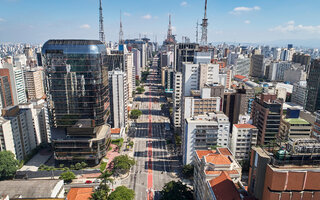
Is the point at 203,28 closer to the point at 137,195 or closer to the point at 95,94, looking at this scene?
the point at 95,94

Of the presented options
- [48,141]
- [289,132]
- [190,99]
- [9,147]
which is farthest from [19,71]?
[289,132]

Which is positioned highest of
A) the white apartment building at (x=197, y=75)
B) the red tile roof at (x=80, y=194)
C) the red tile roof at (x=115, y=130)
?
the white apartment building at (x=197, y=75)

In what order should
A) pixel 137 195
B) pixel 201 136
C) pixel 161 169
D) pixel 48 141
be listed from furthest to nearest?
pixel 48 141
pixel 161 169
pixel 201 136
pixel 137 195

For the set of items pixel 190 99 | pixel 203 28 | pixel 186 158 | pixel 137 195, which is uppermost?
pixel 203 28

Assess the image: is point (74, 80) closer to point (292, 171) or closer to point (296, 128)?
point (292, 171)

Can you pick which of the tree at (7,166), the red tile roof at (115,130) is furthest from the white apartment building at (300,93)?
the tree at (7,166)

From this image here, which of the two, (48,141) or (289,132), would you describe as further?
(48,141)

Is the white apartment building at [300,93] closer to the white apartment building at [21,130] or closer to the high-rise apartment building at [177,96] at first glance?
the high-rise apartment building at [177,96]
